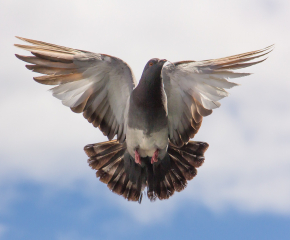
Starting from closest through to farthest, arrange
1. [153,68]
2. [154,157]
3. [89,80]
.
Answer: [153,68]
[89,80]
[154,157]

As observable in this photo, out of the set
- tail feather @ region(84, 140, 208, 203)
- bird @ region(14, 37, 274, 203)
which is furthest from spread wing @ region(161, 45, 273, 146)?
tail feather @ region(84, 140, 208, 203)

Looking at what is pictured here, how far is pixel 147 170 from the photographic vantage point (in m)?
8.60

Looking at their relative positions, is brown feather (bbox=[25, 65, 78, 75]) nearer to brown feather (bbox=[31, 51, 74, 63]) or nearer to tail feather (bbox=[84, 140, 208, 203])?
brown feather (bbox=[31, 51, 74, 63])

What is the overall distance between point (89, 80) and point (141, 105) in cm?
116

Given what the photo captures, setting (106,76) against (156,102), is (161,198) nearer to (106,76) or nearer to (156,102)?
(156,102)

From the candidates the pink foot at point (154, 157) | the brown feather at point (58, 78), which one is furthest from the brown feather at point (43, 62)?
the pink foot at point (154, 157)

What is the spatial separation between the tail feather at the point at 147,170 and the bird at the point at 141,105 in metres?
0.02

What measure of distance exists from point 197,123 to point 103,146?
211 cm

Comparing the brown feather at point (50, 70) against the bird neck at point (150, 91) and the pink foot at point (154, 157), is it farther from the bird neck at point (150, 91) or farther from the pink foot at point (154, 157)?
the pink foot at point (154, 157)

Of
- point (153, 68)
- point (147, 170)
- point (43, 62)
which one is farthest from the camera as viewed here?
point (147, 170)

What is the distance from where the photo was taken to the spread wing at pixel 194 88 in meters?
7.39

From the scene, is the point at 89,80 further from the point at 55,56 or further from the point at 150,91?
the point at 150,91

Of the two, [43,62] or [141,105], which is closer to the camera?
[43,62]

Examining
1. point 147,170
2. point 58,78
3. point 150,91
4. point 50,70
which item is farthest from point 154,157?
point 50,70
